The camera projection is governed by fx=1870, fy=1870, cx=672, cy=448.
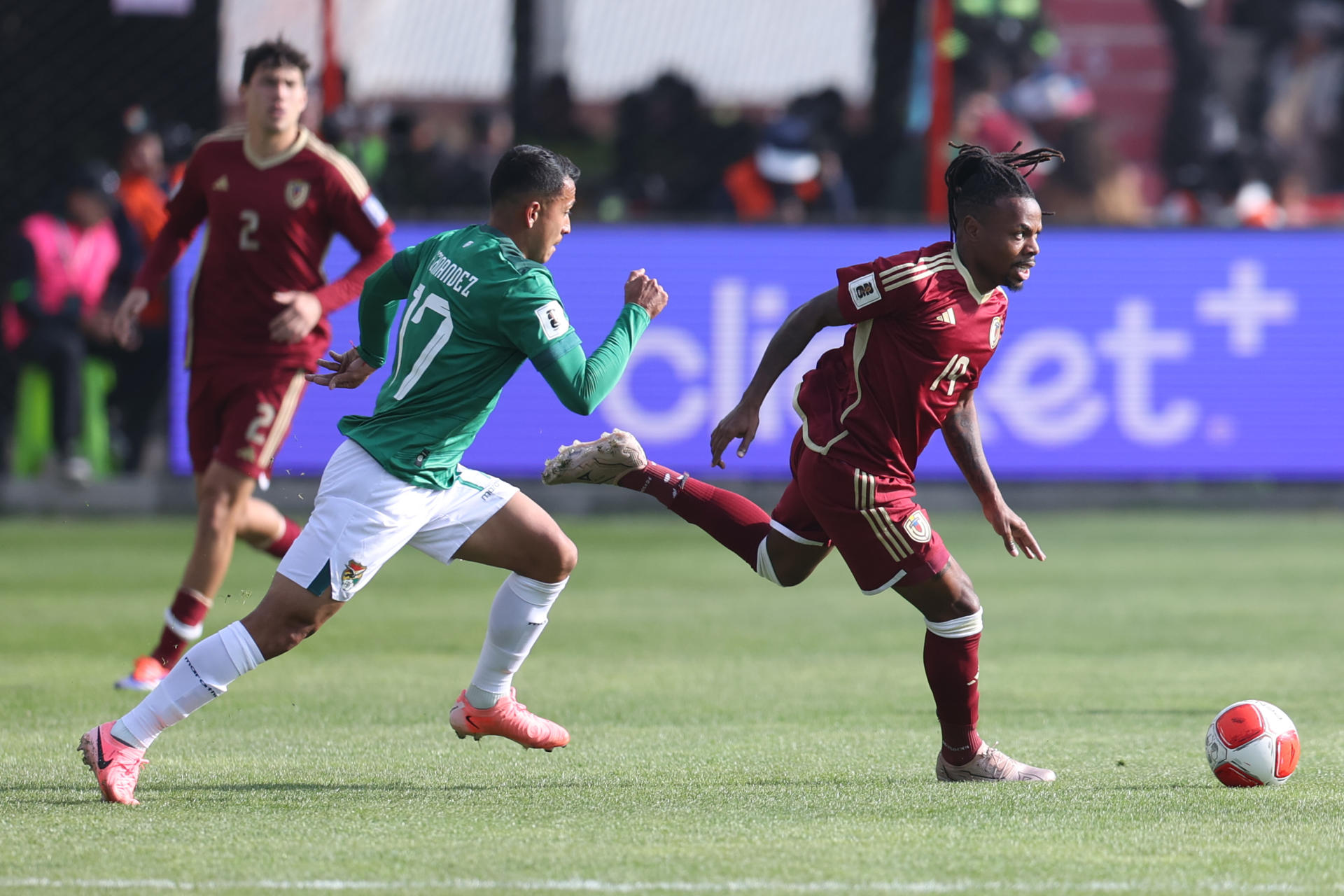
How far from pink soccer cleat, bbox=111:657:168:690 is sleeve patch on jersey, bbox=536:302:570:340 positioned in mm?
3023

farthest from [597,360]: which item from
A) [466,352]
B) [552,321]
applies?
[466,352]

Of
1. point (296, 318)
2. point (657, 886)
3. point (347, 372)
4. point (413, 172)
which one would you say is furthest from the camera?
point (413, 172)

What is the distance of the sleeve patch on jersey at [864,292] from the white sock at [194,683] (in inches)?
78.8

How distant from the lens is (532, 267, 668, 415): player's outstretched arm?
5207 mm

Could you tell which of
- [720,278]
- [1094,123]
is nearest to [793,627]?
[720,278]

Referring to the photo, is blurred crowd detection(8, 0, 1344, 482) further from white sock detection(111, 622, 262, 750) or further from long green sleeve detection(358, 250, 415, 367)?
white sock detection(111, 622, 262, 750)

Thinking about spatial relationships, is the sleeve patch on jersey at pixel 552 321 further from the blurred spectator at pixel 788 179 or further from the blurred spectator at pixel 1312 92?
the blurred spectator at pixel 1312 92

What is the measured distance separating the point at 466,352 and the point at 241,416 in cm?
265

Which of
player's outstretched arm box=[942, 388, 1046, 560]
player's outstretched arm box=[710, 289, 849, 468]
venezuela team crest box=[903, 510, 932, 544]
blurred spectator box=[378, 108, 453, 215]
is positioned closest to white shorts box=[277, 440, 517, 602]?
player's outstretched arm box=[710, 289, 849, 468]

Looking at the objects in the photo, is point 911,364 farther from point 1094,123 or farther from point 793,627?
point 1094,123

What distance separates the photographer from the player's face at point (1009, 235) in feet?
18.2

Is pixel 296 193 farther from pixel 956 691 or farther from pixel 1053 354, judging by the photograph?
pixel 1053 354

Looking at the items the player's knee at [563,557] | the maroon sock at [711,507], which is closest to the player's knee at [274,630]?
the player's knee at [563,557]

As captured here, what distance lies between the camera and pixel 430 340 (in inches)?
211
